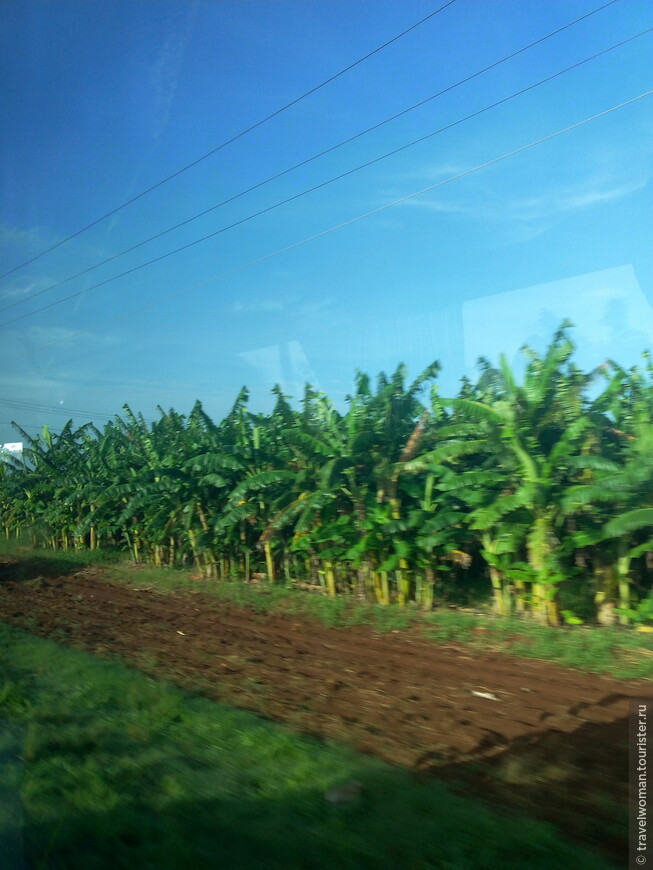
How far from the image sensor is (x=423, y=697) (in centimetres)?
715

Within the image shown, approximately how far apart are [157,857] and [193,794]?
784mm

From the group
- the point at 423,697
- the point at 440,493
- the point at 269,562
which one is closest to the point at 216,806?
the point at 423,697

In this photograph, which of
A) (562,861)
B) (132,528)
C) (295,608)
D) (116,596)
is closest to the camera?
(562,861)

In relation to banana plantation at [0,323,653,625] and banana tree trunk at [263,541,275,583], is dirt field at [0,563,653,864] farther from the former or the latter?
banana tree trunk at [263,541,275,583]

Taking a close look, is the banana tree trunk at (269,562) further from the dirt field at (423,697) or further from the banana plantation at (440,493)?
the dirt field at (423,697)

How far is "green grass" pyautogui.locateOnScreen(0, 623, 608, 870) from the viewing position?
4.11 metres

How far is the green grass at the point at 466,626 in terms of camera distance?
8.31 metres

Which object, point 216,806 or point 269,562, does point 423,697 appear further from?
point 269,562

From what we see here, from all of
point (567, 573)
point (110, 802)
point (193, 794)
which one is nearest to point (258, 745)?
point (193, 794)

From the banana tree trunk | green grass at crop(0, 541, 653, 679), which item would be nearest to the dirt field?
green grass at crop(0, 541, 653, 679)

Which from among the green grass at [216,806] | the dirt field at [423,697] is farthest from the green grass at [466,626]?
the green grass at [216,806]

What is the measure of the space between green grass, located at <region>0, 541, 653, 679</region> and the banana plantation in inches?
19.5

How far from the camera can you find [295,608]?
41.4ft

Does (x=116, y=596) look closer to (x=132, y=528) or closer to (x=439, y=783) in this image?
(x=132, y=528)
